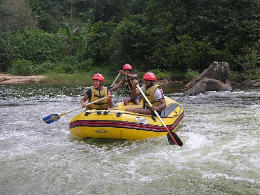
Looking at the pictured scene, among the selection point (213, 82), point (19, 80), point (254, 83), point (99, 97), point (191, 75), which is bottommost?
point (19, 80)

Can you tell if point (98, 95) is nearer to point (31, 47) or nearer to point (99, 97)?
point (99, 97)

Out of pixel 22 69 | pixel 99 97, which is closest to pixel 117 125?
pixel 99 97

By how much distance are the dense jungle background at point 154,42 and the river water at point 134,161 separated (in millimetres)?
11777

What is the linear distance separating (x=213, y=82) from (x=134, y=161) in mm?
9775

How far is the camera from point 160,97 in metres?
5.98

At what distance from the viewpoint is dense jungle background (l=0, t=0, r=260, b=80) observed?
60.7 feet

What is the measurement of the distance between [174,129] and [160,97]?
751mm

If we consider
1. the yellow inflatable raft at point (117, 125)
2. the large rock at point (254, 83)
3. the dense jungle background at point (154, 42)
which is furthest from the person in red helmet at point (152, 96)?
the dense jungle background at point (154, 42)

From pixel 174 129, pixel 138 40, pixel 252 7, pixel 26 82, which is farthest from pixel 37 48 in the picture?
pixel 174 129

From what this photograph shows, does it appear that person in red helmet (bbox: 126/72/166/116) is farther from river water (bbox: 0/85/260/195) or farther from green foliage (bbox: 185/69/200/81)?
green foliage (bbox: 185/69/200/81)

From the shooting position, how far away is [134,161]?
4551 millimetres

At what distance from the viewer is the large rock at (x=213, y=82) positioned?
42.6 ft

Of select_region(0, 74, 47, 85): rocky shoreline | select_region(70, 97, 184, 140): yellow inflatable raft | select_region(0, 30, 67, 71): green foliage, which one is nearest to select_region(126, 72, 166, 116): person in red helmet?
select_region(70, 97, 184, 140): yellow inflatable raft

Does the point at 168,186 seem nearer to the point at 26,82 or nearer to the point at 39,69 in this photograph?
the point at 26,82
